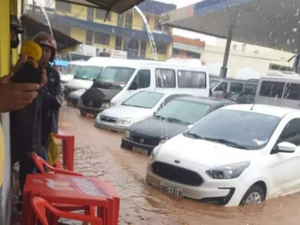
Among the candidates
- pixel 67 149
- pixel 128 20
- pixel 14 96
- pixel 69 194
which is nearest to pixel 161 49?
pixel 128 20

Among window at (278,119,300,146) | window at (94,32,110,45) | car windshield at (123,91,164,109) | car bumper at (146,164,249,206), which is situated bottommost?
car bumper at (146,164,249,206)

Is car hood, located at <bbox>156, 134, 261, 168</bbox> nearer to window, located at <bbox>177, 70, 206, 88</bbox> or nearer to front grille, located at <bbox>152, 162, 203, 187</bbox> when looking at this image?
front grille, located at <bbox>152, 162, 203, 187</bbox>

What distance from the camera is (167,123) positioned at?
8328 mm

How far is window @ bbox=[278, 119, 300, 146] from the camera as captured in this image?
5854 mm

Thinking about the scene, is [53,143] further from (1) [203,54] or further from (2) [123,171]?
(1) [203,54]

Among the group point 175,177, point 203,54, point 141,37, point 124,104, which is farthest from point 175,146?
point 203,54

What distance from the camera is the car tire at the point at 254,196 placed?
5.18 meters

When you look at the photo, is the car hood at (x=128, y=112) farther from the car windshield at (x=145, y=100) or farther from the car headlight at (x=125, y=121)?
the car windshield at (x=145, y=100)

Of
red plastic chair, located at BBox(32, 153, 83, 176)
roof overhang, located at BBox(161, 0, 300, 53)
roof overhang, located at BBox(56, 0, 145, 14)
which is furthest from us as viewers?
roof overhang, located at BBox(161, 0, 300, 53)

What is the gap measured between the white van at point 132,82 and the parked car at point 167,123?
13.2 feet

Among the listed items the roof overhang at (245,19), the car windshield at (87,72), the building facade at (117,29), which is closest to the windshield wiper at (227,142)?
the car windshield at (87,72)

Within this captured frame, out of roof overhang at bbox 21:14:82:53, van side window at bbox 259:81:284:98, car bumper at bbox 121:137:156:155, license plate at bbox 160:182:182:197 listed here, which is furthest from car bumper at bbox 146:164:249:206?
van side window at bbox 259:81:284:98

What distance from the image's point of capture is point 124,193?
5602 mm

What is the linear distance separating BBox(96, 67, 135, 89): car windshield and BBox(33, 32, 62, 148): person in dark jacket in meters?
9.23
